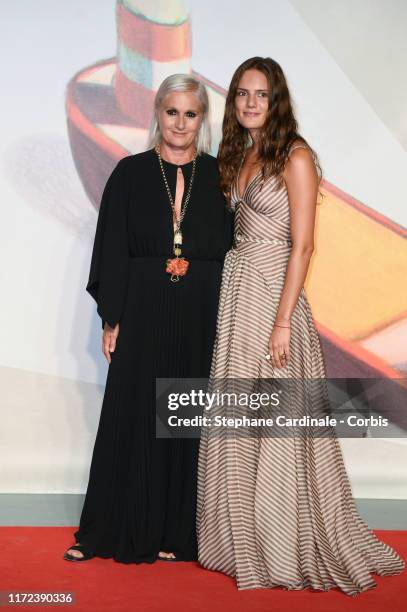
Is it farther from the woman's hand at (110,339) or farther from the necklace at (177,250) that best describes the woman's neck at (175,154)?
the woman's hand at (110,339)

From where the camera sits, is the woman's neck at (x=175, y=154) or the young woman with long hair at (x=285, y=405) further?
the woman's neck at (x=175, y=154)

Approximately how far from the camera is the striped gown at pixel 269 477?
2963 mm

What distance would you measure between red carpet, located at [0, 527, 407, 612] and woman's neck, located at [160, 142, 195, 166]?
1.40 m

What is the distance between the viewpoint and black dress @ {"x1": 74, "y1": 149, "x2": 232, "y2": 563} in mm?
3219

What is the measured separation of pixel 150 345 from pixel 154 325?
7 cm

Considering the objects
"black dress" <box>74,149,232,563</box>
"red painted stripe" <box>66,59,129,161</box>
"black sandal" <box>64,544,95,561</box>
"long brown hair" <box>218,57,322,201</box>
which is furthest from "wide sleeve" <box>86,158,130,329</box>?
"red painted stripe" <box>66,59,129,161</box>

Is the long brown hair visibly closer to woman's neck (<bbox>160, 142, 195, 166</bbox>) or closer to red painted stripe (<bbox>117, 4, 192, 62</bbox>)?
woman's neck (<bbox>160, 142, 195, 166</bbox>)

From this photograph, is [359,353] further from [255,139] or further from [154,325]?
[255,139]

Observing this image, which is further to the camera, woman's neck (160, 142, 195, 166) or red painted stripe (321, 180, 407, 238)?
red painted stripe (321, 180, 407, 238)

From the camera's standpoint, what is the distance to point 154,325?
3248 mm

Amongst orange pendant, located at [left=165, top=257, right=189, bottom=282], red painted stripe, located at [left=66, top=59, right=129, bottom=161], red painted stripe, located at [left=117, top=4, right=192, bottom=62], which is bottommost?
orange pendant, located at [left=165, top=257, right=189, bottom=282]

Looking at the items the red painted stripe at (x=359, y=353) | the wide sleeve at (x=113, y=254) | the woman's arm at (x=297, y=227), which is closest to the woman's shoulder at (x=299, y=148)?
the woman's arm at (x=297, y=227)

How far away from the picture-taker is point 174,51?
4516 millimetres

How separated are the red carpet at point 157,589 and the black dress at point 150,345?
14 cm
